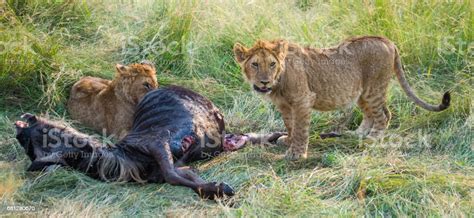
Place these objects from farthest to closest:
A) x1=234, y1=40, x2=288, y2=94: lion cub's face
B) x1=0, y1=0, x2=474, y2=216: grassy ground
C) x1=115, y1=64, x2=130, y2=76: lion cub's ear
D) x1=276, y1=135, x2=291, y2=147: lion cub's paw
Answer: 1. x1=115, y1=64, x2=130, y2=76: lion cub's ear
2. x1=276, y1=135, x2=291, y2=147: lion cub's paw
3. x1=234, y1=40, x2=288, y2=94: lion cub's face
4. x1=0, y1=0, x2=474, y2=216: grassy ground

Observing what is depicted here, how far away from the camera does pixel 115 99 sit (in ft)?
23.3

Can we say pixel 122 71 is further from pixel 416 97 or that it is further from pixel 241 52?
pixel 416 97

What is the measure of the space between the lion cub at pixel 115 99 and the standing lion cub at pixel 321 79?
1.17m

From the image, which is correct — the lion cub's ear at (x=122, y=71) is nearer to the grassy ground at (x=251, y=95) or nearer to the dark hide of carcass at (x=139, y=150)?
the grassy ground at (x=251, y=95)

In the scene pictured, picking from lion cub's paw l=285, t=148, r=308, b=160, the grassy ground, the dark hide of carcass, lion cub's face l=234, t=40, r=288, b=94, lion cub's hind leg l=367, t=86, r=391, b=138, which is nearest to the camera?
the grassy ground

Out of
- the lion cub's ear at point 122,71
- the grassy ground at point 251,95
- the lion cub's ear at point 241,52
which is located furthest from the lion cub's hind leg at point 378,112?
the lion cub's ear at point 122,71

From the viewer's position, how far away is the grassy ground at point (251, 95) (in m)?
5.33

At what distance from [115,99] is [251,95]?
51.4 inches

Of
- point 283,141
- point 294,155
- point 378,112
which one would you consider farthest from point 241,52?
point 378,112

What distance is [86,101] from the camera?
23.7ft

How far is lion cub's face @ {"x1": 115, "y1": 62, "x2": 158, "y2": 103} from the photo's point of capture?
6.93m

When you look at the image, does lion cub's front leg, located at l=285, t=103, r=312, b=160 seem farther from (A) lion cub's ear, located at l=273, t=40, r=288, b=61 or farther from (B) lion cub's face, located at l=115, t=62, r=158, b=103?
(B) lion cub's face, located at l=115, t=62, r=158, b=103

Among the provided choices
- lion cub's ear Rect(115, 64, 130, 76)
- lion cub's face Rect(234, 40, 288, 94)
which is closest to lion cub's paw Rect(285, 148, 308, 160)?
lion cub's face Rect(234, 40, 288, 94)

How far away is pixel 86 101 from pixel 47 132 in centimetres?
150
